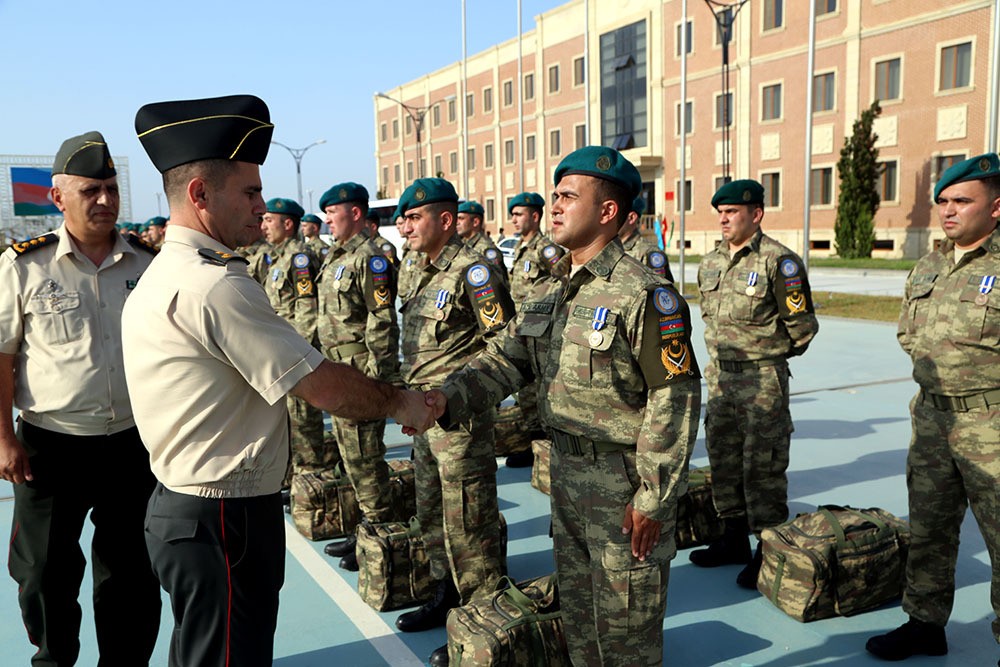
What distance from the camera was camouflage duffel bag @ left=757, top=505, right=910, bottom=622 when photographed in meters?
3.70

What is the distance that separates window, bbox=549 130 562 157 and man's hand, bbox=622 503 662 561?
41838 mm

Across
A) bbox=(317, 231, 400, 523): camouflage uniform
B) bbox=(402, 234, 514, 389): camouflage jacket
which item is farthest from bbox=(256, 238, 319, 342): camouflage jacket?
bbox=(402, 234, 514, 389): camouflage jacket

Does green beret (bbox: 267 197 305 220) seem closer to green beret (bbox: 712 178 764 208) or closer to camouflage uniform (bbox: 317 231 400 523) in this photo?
camouflage uniform (bbox: 317 231 400 523)

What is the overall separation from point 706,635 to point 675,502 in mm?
1414

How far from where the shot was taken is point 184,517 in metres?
2.13

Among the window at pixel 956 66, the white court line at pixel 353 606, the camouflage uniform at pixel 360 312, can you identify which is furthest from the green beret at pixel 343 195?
the window at pixel 956 66


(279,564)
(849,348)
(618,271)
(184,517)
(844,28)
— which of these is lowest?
(849,348)

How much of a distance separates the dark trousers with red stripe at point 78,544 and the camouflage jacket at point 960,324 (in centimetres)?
354

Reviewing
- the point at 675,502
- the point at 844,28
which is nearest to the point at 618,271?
the point at 675,502

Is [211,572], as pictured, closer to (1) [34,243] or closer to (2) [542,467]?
(1) [34,243]

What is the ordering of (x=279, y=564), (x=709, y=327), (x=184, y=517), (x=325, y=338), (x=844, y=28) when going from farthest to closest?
(x=844, y=28), (x=325, y=338), (x=709, y=327), (x=279, y=564), (x=184, y=517)

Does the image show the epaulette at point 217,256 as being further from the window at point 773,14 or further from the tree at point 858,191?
the window at point 773,14

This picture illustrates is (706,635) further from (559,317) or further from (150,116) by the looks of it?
(150,116)

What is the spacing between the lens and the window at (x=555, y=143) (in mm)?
43125
